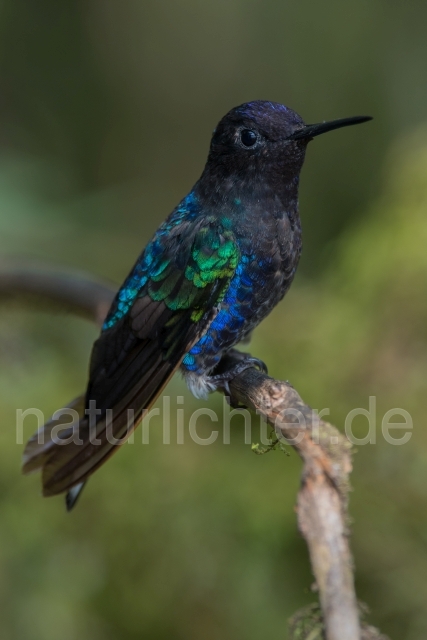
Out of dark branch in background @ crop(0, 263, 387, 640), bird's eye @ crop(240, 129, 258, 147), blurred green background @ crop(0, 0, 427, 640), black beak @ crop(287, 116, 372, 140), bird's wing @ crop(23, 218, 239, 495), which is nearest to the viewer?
dark branch in background @ crop(0, 263, 387, 640)

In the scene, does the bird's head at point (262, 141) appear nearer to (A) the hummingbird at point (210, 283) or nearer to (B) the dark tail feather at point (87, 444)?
(A) the hummingbird at point (210, 283)

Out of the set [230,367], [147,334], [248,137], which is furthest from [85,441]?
[248,137]

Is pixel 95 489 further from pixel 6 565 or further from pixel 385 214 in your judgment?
pixel 385 214

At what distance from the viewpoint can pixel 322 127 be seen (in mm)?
2465

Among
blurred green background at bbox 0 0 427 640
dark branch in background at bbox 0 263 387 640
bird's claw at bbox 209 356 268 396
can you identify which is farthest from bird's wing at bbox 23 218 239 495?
blurred green background at bbox 0 0 427 640

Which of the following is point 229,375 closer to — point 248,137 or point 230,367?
point 230,367

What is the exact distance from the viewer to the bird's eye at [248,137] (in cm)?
264

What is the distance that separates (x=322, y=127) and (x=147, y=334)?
956mm

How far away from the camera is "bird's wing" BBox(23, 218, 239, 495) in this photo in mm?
2512

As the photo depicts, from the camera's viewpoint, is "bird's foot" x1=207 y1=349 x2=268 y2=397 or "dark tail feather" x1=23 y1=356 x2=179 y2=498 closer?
"dark tail feather" x1=23 y1=356 x2=179 y2=498

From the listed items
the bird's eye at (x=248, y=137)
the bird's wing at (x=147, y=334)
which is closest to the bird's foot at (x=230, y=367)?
the bird's wing at (x=147, y=334)

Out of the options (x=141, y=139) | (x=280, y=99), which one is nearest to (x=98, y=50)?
(x=141, y=139)

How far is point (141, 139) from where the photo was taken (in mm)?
7852

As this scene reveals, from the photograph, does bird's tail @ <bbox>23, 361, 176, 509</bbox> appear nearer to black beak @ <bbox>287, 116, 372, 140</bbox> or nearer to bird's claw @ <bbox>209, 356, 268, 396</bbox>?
bird's claw @ <bbox>209, 356, 268, 396</bbox>
